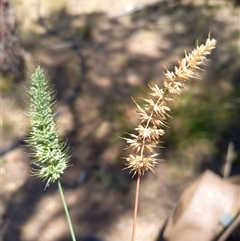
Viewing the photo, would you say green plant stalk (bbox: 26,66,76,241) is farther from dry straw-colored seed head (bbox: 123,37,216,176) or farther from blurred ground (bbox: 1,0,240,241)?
A: blurred ground (bbox: 1,0,240,241)

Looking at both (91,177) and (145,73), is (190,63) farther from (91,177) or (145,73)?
(145,73)

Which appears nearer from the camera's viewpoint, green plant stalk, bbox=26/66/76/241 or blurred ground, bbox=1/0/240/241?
green plant stalk, bbox=26/66/76/241

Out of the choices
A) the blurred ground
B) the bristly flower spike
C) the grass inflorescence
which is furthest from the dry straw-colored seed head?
the blurred ground

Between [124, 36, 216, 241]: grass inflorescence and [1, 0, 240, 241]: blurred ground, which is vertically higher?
[124, 36, 216, 241]: grass inflorescence

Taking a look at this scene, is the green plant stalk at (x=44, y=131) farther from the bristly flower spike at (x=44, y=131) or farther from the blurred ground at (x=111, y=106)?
the blurred ground at (x=111, y=106)

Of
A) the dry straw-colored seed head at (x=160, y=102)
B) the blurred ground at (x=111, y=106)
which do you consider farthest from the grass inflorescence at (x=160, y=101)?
the blurred ground at (x=111, y=106)

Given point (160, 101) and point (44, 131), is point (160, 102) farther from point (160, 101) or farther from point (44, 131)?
point (44, 131)

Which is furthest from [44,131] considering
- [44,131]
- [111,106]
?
[111,106]
